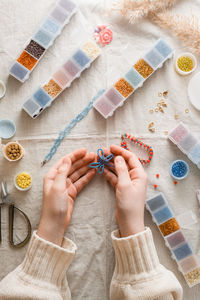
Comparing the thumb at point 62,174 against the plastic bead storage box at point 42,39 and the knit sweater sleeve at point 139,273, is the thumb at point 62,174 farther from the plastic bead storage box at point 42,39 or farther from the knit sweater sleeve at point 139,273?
the plastic bead storage box at point 42,39

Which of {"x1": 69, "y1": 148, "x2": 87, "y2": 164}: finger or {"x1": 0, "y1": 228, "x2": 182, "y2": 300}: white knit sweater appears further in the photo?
{"x1": 69, "y1": 148, "x2": 87, "y2": 164}: finger

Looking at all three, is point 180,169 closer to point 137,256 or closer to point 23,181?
point 137,256

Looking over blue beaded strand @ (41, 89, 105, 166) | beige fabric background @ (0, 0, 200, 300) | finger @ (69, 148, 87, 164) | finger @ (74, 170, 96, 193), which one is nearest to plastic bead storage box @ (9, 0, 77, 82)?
beige fabric background @ (0, 0, 200, 300)

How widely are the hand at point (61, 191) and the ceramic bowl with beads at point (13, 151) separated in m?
0.15

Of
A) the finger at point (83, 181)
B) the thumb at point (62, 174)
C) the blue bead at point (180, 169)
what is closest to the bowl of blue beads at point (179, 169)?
the blue bead at point (180, 169)

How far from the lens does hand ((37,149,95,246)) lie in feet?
3.93

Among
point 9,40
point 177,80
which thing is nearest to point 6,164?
point 9,40

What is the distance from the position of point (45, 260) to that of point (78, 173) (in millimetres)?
366

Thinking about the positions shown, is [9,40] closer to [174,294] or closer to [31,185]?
[31,185]

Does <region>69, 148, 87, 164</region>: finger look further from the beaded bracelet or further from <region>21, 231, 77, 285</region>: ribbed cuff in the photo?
<region>21, 231, 77, 285</region>: ribbed cuff

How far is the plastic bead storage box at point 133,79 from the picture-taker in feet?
4.32

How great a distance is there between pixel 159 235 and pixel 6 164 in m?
0.71

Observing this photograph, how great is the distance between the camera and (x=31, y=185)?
133cm

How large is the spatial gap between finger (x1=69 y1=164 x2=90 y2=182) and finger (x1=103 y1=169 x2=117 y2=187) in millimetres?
78
